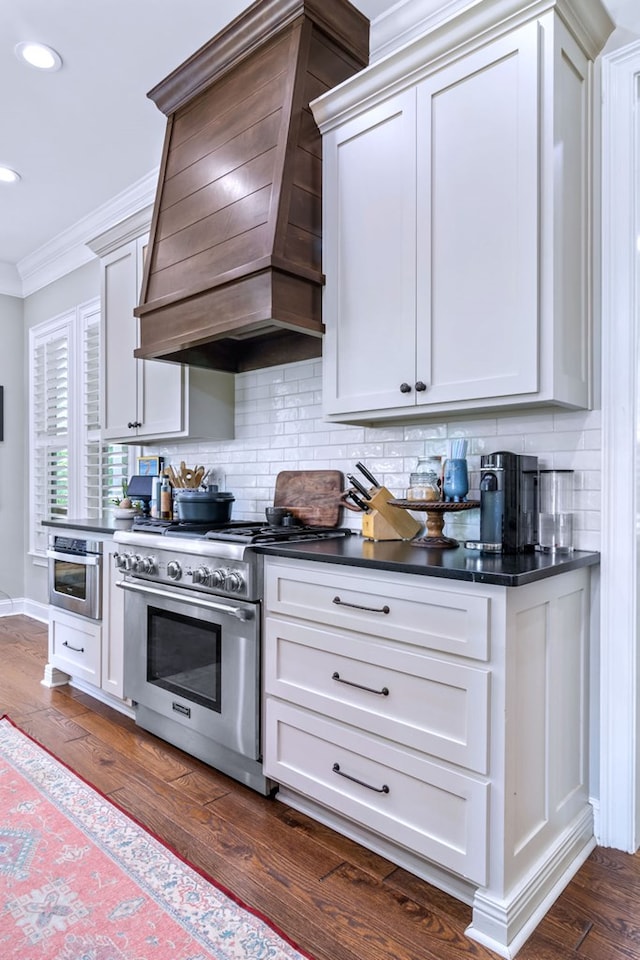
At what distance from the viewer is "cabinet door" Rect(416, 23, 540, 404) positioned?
1731mm

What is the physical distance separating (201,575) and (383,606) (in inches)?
33.9

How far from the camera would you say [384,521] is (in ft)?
7.39

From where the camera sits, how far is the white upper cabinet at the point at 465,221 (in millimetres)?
1720

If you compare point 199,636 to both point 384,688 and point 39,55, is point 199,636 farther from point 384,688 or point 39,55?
point 39,55

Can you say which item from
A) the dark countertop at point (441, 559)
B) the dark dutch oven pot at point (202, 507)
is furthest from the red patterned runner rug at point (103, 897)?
the dark dutch oven pot at point (202, 507)

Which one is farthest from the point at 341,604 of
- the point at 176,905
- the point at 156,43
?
the point at 156,43

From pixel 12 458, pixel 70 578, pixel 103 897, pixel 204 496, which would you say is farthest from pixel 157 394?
pixel 12 458

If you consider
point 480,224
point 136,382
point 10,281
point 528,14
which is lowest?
point 136,382

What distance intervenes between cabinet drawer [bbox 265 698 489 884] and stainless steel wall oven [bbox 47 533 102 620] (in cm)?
137

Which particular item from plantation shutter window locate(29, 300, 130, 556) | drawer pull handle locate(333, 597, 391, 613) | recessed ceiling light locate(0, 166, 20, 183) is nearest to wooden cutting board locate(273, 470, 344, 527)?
drawer pull handle locate(333, 597, 391, 613)

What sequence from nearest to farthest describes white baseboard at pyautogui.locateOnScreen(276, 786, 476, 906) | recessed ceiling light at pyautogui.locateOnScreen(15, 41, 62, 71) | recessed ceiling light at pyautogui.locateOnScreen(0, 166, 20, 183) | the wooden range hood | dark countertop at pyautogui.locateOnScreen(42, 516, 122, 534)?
white baseboard at pyautogui.locateOnScreen(276, 786, 476, 906), the wooden range hood, recessed ceiling light at pyautogui.locateOnScreen(15, 41, 62, 71), dark countertop at pyautogui.locateOnScreen(42, 516, 122, 534), recessed ceiling light at pyautogui.locateOnScreen(0, 166, 20, 183)

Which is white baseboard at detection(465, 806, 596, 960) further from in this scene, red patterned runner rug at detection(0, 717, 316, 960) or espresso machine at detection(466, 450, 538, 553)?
espresso machine at detection(466, 450, 538, 553)

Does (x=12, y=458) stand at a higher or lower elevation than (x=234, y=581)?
higher

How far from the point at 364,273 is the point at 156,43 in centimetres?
149
